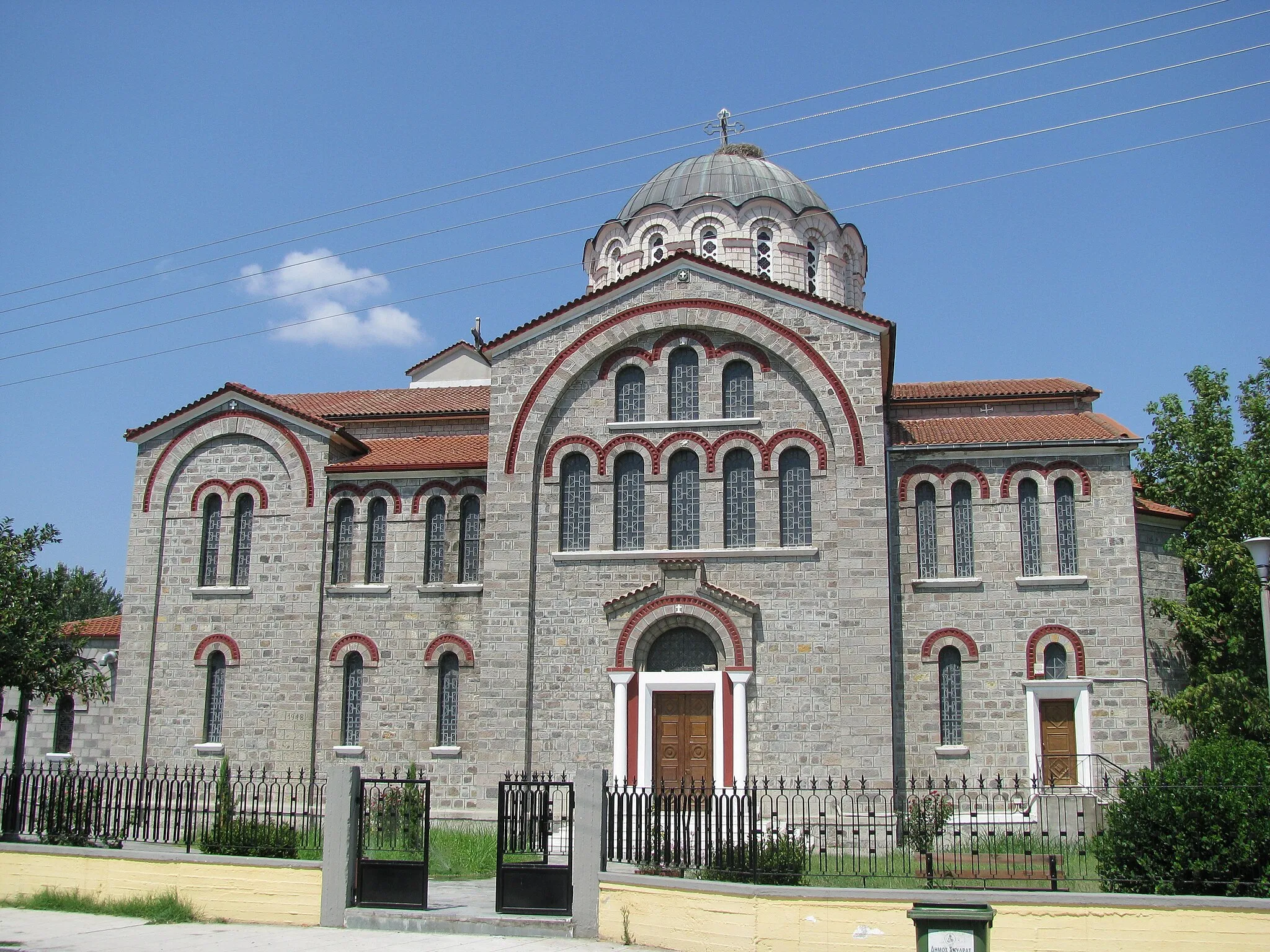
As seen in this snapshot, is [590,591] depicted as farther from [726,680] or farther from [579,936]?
[579,936]

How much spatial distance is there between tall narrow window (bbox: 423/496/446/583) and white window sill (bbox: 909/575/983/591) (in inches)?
374

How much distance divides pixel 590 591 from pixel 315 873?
369 inches

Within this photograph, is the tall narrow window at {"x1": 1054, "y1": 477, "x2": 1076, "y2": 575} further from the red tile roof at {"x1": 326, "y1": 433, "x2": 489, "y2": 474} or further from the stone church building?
the red tile roof at {"x1": 326, "y1": 433, "x2": 489, "y2": 474}

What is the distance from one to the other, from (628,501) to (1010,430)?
25.5ft

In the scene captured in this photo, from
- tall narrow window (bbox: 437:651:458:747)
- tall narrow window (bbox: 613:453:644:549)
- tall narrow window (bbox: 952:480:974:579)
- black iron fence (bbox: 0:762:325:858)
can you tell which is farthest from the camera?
tall narrow window (bbox: 437:651:458:747)

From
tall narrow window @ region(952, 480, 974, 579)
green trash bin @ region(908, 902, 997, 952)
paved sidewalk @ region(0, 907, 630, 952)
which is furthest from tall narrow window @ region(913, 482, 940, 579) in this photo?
green trash bin @ region(908, 902, 997, 952)

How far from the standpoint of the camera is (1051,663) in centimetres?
2205

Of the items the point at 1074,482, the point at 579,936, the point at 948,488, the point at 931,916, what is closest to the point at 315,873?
the point at 579,936

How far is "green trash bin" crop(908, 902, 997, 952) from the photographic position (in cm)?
1026

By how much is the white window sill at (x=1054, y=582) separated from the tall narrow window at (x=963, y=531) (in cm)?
98

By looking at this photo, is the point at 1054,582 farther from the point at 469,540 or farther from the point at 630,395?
the point at 469,540

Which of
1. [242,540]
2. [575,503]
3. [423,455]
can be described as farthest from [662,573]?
[242,540]

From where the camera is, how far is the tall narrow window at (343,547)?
24.9 m

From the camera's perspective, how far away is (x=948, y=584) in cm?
2242
